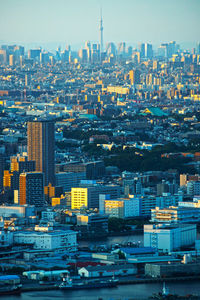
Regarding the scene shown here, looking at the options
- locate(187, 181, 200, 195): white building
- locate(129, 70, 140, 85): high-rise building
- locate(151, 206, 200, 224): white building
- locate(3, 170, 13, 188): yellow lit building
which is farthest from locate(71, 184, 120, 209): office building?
locate(129, 70, 140, 85): high-rise building

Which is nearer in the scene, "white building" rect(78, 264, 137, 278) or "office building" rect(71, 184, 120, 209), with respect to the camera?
"white building" rect(78, 264, 137, 278)

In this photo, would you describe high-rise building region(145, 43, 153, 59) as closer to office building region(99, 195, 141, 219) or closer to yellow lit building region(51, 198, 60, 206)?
yellow lit building region(51, 198, 60, 206)

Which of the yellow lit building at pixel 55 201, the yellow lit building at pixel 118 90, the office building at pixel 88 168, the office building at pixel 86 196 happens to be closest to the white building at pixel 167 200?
the office building at pixel 86 196

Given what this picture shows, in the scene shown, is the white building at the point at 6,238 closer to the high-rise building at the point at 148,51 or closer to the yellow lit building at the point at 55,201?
the yellow lit building at the point at 55,201

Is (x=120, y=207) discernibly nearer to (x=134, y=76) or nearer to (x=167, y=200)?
(x=167, y=200)

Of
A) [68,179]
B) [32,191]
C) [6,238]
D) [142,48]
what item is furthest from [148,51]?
[6,238]
